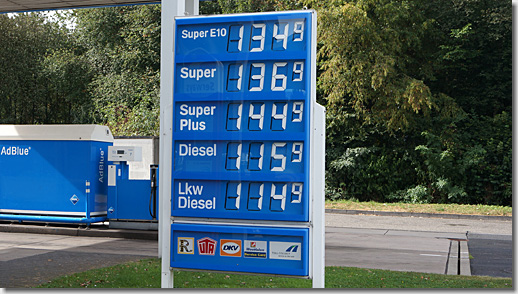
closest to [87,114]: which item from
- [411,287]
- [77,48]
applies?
[77,48]

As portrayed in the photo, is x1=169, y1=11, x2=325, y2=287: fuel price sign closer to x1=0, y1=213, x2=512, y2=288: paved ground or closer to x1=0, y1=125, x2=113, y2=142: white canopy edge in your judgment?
x1=0, y1=213, x2=512, y2=288: paved ground

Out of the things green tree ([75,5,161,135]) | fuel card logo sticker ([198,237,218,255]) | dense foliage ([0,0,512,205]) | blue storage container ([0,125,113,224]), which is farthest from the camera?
green tree ([75,5,161,135])

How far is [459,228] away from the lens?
18.4 metres

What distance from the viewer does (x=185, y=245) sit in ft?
21.1

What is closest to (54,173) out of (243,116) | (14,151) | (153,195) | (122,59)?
(14,151)

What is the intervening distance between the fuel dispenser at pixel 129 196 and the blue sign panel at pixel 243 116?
25.4 ft

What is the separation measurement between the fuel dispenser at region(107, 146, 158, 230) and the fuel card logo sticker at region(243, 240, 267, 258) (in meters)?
7.99

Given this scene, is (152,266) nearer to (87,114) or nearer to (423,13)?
(423,13)

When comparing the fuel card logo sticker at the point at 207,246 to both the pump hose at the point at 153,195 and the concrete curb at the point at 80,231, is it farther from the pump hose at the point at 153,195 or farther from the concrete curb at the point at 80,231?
the pump hose at the point at 153,195

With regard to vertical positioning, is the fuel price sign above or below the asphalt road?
above

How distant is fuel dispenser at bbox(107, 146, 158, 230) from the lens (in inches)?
553

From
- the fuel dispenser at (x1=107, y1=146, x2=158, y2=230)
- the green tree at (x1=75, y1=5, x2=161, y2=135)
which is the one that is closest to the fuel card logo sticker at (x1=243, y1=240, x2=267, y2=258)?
the fuel dispenser at (x1=107, y1=146, x2=158, y2=230)

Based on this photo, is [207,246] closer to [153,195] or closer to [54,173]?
[153,195]

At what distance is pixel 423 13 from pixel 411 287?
2287 centimetres
